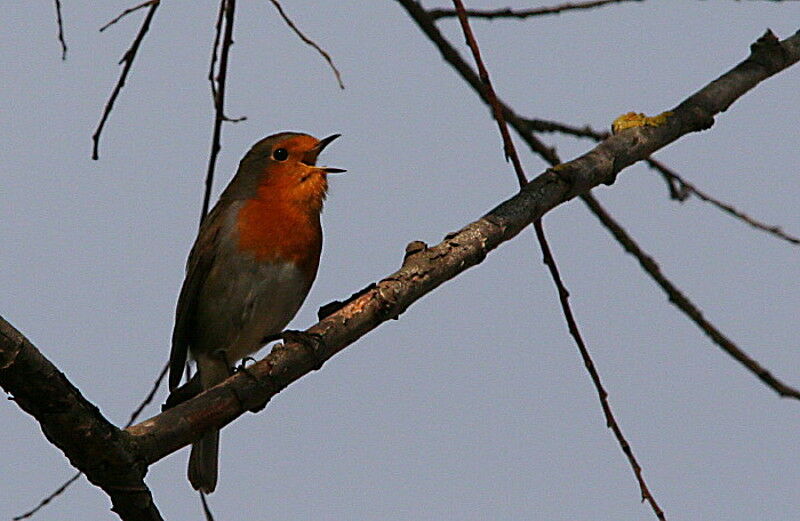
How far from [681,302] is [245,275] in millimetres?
2383

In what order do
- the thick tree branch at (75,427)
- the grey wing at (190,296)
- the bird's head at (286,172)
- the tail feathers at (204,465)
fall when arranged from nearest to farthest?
the thick tree branch at (75,427)
the tail feathers at (204,465)
the grey wing at (190,296)
the bird's head at (286,172)

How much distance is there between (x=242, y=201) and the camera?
660 centimetres

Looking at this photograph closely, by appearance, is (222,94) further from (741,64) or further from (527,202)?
(741,64)

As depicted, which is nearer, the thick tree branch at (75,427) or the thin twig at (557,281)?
the thick tree branch at (75,427)

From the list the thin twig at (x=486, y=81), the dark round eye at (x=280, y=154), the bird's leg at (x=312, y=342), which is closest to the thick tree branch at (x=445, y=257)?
the bird's leg at (x=312, y=342)

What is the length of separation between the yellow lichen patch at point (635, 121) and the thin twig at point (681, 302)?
0.35 metres

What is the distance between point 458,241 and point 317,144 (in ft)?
8.58

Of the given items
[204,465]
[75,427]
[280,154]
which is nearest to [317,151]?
[280,154]

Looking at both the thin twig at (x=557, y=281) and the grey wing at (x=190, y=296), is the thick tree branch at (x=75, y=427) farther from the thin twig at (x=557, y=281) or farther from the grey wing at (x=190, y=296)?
the grey wing at (x=190, y=296)

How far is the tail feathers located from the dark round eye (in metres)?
1.73

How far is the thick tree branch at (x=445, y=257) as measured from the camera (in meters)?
3.54

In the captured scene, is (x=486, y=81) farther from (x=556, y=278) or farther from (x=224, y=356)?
(x=224, y=356)

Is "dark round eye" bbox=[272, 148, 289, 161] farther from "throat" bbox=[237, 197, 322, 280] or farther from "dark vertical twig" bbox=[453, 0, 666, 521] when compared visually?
"dark vertical twig" bbox=[453, 0, 666, 521]

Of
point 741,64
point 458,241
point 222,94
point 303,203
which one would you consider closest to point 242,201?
point 303,203
